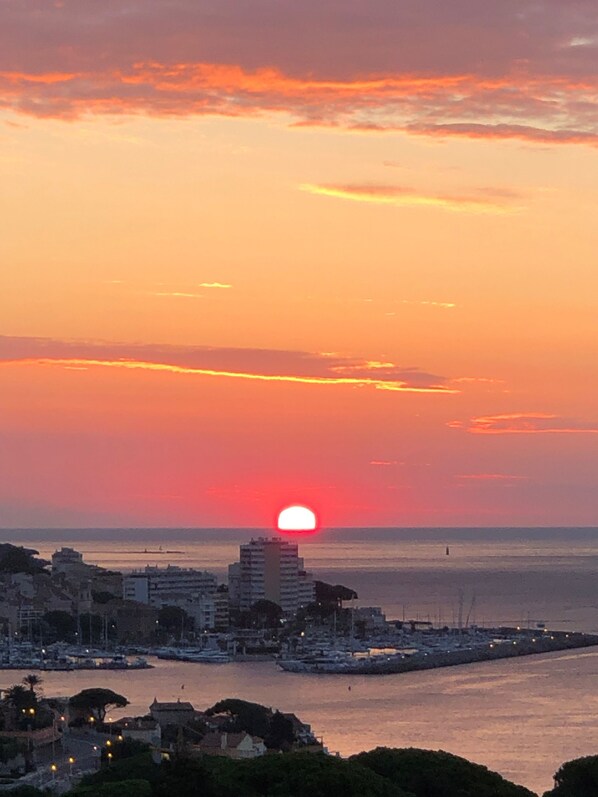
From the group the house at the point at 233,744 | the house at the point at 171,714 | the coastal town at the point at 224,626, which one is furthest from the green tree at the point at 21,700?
the coastal town at the point at 224,626

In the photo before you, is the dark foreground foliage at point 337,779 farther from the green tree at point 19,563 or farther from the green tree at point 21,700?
the green tree at point 19,563

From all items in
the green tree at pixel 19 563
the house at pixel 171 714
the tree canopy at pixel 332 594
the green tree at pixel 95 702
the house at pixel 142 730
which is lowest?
the house at pixel 142 730

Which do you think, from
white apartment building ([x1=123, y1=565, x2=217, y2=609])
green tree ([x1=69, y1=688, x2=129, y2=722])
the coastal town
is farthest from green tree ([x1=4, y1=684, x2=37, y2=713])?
white apartment building ([x1=123, y1=565, x2=217, y2=609])

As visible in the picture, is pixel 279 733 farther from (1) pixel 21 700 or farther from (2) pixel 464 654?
(2) pixel 464 654

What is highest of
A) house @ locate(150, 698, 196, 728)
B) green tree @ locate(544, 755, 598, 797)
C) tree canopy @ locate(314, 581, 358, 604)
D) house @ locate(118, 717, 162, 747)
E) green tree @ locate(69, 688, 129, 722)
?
tree canopy @ locate(314, 581, 358, 604)

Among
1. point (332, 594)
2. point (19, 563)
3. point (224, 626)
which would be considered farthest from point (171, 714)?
point (19, 563)

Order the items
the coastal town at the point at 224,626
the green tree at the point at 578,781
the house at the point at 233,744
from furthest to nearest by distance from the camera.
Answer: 1. the coastal town at the point at 224,626
2. the house at the point at 233,744
3. the green tree at the point at 578,781

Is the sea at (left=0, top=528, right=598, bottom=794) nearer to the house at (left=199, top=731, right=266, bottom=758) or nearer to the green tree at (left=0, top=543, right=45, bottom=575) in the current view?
the house at (left=199, top=731, right=266, bottom=758)
